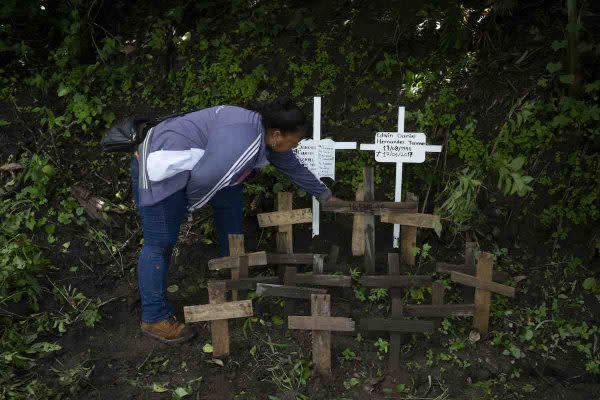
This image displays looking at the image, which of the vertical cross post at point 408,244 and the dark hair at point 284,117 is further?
the vertical cross post at point 408,244

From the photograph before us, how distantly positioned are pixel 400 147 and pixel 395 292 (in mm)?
1085

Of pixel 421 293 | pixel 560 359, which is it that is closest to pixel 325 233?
pixel 421 293

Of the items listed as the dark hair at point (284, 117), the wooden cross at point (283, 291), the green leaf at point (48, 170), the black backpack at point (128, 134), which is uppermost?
the dark hair at point (284, 117)

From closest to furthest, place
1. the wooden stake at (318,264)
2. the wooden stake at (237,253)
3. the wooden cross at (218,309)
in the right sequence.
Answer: the wooden cross at (218,309), the wooden stake at (237,253), the wooden stake at (318,264)

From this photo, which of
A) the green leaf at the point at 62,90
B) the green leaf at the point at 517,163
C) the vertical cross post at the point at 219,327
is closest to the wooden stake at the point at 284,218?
the vertical cross post at the point at 219,327

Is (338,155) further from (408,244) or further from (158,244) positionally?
(158,244)

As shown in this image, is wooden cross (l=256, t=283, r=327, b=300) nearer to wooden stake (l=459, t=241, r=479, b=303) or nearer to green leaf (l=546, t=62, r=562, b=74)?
wooden stake (l=459, t=241, r=479, b=303)

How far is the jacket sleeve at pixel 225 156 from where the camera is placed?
10.3 feet

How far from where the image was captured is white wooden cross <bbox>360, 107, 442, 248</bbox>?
4164 mm

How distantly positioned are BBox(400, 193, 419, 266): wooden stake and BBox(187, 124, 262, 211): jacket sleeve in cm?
140

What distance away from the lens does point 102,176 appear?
195 inches

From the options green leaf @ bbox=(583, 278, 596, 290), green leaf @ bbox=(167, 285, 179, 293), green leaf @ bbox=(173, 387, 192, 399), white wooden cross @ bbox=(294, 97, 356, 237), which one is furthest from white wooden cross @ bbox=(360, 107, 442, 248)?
green leaf @ bbox=(173, 387, 192, 399)

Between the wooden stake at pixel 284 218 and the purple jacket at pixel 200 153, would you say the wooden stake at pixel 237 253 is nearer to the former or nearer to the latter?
the wooden stake at pixel 284 218

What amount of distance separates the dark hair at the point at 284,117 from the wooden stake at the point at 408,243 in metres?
1.22
